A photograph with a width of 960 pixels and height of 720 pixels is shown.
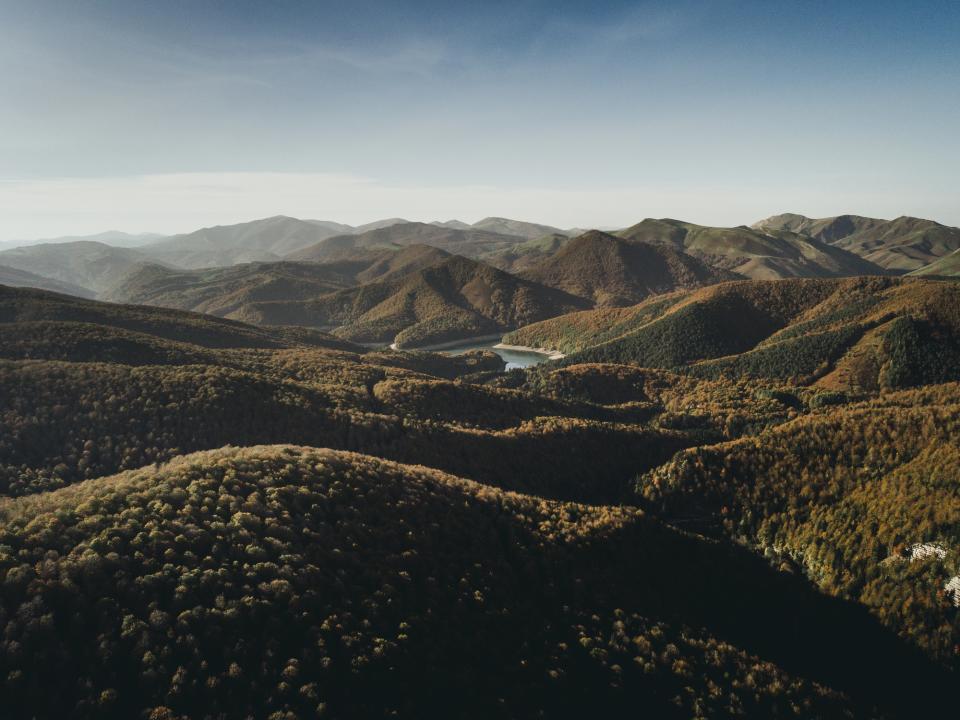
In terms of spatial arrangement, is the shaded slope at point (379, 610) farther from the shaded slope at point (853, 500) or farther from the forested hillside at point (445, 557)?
the shaded slope at point (853, 500)

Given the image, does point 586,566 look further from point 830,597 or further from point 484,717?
point 830,597

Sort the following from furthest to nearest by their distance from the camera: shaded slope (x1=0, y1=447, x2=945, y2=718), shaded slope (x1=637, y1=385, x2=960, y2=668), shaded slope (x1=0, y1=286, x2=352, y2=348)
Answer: shaded slope (x1=0, y1=286, x2=352, y2=348) → shaded slope (x1=637, y1=385, x2=960, y2=668) → shaded slope (x1=0, y1=447, x2=945, y2=718)

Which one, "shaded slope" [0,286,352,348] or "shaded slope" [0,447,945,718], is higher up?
"shaded slope" [0,286,352,348]

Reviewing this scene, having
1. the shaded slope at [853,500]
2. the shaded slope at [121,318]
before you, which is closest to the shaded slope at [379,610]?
the shaded slope at [853,500]

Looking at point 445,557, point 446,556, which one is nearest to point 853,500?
point 446,556

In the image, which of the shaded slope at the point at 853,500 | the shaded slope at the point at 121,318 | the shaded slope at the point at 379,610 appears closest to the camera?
the shaded slope at the point at 379,610

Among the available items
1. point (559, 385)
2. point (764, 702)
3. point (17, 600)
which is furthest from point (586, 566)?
point (559, 385)

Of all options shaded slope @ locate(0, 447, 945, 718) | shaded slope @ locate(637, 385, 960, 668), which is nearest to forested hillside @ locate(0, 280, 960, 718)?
shaded slope @ locate(0, 447, 945, 718)

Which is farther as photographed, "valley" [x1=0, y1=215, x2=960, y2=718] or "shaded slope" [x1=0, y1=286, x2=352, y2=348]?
"shaded slope" [x1=0, y1=286, x2=352, y2=348]

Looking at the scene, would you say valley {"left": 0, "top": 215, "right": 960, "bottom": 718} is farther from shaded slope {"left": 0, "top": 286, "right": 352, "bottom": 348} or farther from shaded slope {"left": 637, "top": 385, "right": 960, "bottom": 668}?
shaded slope {"left": 0, "top": 286, "right": 352, "bottom": 348}

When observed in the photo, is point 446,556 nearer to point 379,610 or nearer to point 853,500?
point 379,610

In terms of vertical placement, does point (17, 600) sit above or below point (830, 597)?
above
